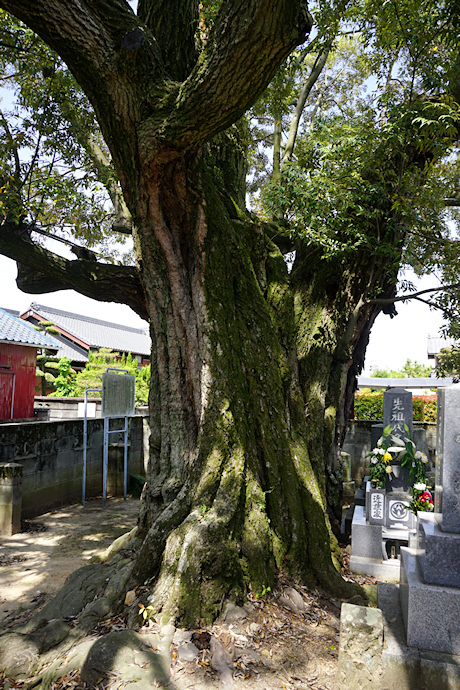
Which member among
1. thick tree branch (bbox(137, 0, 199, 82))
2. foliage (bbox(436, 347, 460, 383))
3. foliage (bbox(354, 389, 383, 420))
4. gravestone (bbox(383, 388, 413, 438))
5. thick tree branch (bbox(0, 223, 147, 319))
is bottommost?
foliage (bbox(354, 389, 383, 420))

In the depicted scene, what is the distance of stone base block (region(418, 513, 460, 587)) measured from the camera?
3299 millimetres

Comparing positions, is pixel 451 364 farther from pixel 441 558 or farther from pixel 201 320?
pixel 441 558

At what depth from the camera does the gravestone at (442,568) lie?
3.18 metres

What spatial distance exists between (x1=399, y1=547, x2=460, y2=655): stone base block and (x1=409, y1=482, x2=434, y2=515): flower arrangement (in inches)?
140

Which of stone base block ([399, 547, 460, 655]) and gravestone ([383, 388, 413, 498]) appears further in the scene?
gravestone ([383, 388, 413, 498])

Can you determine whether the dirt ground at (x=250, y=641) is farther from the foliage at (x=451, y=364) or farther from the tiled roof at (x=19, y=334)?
the tiled roof at (x=19, y=334)

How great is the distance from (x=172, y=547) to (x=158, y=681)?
102 cm

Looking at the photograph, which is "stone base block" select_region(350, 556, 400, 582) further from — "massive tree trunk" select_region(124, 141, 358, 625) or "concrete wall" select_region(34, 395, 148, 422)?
"concrete wall" select_region(34, 395, 148, 422)

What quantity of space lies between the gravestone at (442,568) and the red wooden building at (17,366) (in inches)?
534

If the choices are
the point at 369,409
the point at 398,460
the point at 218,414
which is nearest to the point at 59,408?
the point at 369,409

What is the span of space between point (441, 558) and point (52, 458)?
7833 mm

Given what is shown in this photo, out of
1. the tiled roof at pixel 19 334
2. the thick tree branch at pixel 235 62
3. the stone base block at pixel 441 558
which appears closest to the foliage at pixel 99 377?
the tiled roof at pixel 19 334

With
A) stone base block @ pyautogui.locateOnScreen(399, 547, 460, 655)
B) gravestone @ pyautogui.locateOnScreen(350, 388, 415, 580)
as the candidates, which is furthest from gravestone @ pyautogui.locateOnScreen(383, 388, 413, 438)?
stone base block @ pyautogui.locateOnScreen(399, 547, 460, 655)

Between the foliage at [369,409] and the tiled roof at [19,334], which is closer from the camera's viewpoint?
the tiled roof at [19,334]
